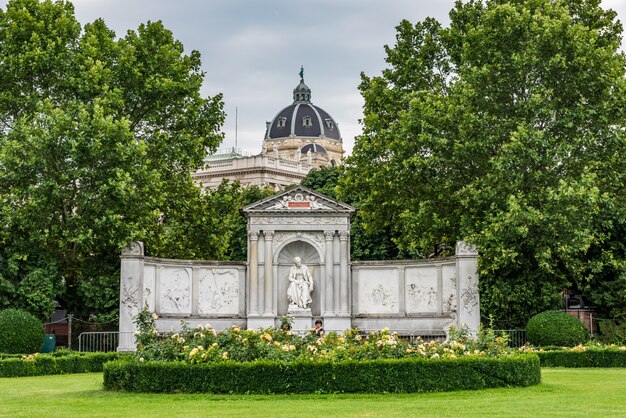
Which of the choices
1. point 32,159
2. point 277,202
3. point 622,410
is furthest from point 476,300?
point 622,410

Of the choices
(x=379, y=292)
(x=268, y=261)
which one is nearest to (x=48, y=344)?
→ (x=268, y=261)

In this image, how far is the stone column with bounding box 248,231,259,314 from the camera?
4088cm

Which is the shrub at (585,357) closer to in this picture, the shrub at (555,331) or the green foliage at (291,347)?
the shrub at (555,331)

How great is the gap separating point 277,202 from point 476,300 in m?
8.96

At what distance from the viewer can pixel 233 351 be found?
23.1 metres

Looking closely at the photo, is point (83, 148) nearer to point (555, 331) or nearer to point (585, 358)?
point (555, 331)

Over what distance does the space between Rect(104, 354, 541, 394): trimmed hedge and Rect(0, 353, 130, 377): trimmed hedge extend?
7456mm

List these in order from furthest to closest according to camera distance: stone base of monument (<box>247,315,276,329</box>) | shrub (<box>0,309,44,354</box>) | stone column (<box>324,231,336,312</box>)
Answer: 1. stone column (<box>324,231,336,312</box>)
2. stone base of monument (<box>247,315,276,329</box>)
3. shrub (<box>0,309,44,354</box>)

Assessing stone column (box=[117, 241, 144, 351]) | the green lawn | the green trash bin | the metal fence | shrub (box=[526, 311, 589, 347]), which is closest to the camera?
the green lawn

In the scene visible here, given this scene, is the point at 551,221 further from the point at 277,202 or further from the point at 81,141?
the point at 81,141

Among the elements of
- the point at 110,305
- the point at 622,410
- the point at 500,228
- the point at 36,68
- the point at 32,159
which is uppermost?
the point at 36,68

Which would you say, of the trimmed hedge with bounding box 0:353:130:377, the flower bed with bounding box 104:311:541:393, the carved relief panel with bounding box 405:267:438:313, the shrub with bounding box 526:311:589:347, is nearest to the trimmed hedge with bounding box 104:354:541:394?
the flower bed with bounding box 104:311:541:393

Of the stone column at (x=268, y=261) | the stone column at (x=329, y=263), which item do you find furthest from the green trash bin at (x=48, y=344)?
the stone column at (x=329, y=263)

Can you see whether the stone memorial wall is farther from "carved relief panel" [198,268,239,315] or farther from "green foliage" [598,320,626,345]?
"green foliage" [598,320,626,345]
